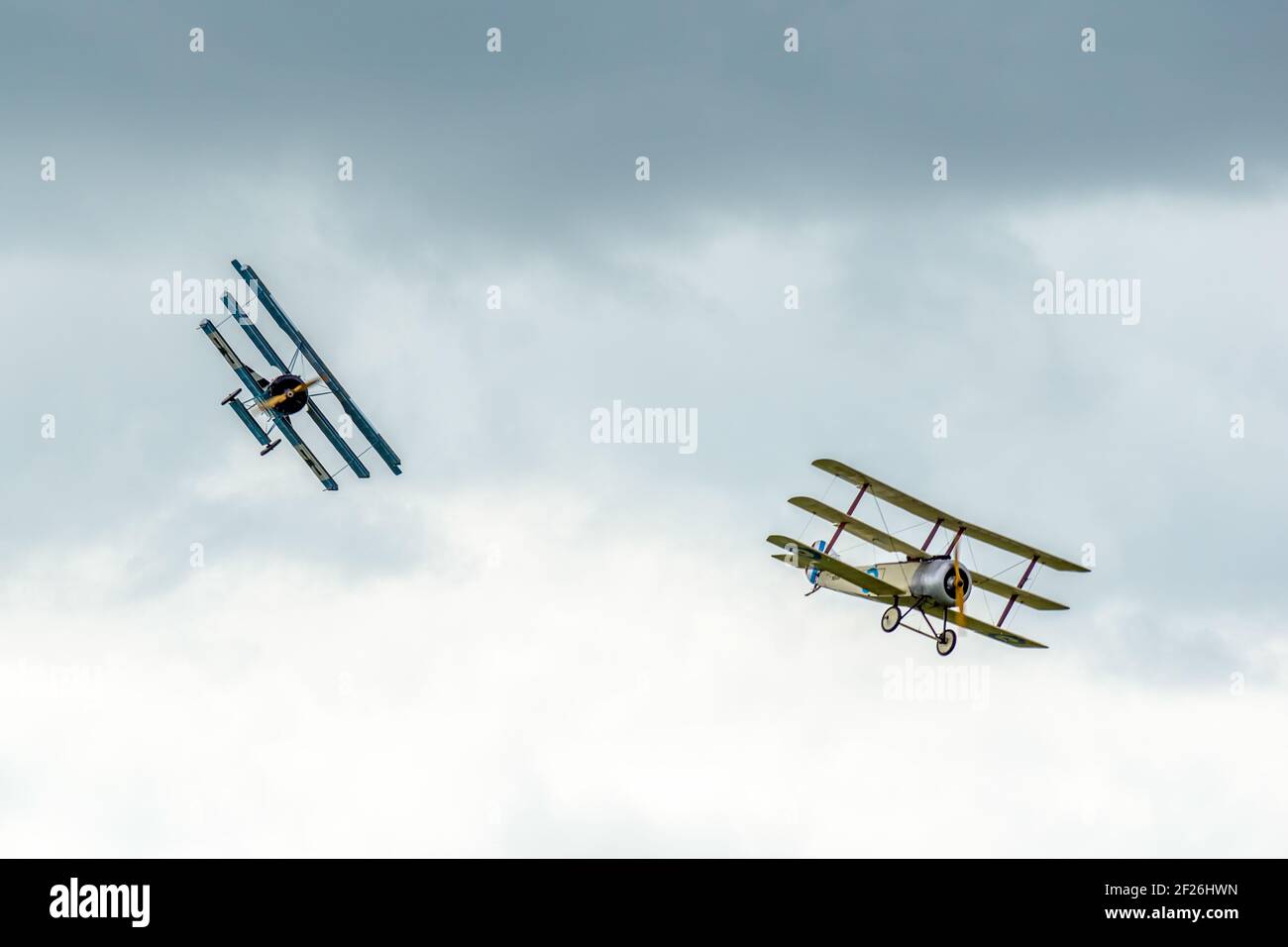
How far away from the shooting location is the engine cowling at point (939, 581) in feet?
291

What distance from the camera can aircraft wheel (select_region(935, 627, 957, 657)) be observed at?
90188 mm

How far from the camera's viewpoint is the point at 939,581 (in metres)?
88.8

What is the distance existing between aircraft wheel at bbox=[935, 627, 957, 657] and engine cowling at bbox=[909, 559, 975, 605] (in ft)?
5.24

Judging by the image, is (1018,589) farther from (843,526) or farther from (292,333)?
(292,333)

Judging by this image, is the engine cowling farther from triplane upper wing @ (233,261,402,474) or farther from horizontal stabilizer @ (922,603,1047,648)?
triplane upper wing @ (233,261,402,474)

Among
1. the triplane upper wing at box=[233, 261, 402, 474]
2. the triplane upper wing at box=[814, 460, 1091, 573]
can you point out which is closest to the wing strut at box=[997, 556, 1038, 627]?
the triplane upper wing at box=[814, 460, 1091, 573]

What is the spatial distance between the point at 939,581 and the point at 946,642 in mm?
2864

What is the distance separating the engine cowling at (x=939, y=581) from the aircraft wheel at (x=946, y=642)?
1599 millimetres

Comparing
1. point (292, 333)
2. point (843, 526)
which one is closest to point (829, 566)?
point (843, 526)

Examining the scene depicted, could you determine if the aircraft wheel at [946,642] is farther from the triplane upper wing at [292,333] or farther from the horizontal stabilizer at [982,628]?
the triplane upper wing at [292,333]
